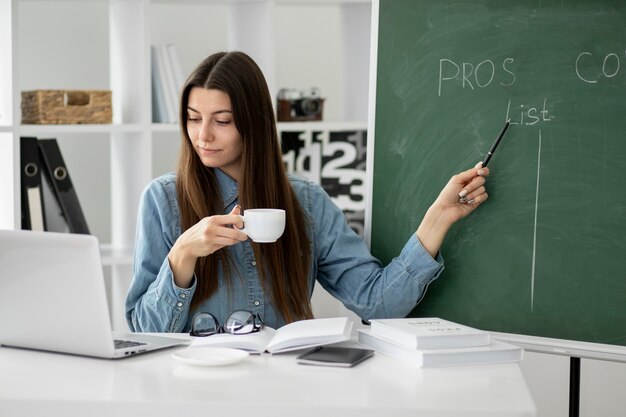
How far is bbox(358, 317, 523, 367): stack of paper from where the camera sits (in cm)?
161

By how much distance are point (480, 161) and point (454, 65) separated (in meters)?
0.25

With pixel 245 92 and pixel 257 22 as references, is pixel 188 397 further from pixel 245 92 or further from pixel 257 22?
pixel 257 22

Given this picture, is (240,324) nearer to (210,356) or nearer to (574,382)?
(210,356)

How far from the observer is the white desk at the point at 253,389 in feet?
4.48

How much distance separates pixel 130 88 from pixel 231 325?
152 cm

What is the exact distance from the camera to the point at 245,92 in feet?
7.10

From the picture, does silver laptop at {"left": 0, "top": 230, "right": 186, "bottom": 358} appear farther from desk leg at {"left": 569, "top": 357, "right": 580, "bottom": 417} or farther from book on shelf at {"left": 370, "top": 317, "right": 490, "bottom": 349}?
desk leg at {"left": 569, "top": 357, "right": 580, "bottom": 417}

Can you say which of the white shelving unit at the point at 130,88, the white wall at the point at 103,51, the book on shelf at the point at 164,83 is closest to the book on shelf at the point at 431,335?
the white shelving unit at the point at 130,88

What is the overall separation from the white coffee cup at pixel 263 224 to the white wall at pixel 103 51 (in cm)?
221

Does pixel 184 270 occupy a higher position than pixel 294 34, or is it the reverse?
pixel 294 34

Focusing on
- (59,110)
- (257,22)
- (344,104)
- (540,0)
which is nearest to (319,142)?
(344,104)

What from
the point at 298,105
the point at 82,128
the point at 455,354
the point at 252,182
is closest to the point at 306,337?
the point at 455,354

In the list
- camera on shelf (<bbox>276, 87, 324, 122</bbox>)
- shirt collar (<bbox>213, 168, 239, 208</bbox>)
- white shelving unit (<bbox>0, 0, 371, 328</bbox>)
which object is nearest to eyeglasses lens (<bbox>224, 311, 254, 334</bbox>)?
shirt collar (<bbox>213, 168, 239, 208</bbox>)

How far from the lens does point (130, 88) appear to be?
3.07m
